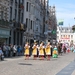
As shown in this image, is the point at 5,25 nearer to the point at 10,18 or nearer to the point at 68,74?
the point at 10,18

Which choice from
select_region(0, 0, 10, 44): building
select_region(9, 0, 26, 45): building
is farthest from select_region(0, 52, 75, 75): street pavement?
select_region(9, 0, 26, 45): building

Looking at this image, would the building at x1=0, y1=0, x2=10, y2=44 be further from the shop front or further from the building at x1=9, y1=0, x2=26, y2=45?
the building at x1=9, y1=0, x2=26, y2=45

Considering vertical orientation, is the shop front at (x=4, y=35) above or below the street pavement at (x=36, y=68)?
above

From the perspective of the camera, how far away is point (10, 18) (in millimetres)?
48250

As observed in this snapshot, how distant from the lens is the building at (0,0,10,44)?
44.2m

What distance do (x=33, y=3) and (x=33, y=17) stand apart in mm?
2952

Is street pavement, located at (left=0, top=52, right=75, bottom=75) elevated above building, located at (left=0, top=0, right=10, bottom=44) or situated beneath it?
situated beneath

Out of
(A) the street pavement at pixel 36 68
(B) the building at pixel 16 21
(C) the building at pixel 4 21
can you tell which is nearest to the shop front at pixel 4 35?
(C) the building at pixel 4 21

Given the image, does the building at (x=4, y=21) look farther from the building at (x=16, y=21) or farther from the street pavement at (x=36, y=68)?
the street pavement at (x=36, y=68)

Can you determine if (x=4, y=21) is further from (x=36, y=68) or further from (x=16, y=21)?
Answer: (x=36, y=68)

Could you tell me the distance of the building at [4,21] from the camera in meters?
44.2

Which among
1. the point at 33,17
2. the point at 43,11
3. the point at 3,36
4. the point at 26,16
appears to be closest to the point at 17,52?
the point at 3,36

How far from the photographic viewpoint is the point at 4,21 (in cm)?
→ 4447

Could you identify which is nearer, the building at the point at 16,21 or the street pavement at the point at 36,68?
the street pavement at the point at 36,68
